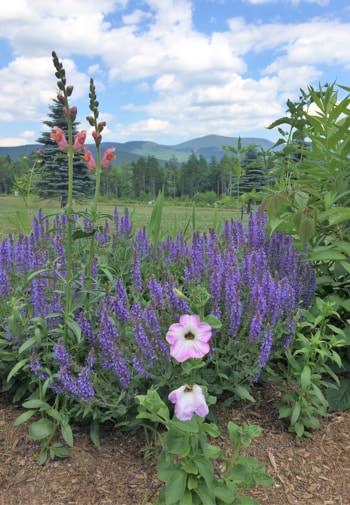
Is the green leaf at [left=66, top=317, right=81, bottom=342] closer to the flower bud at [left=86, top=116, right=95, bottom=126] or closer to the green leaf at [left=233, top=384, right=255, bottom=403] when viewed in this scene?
the green leaf at [left=233, top=384, right=255, bottom=403]

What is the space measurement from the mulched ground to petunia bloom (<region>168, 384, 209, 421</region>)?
0.71m

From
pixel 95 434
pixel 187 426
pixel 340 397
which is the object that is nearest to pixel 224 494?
pixel 187 426

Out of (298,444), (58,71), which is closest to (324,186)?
(298,444)

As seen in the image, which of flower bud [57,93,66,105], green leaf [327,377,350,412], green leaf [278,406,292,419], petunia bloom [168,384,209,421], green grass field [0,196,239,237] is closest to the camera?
petunia bloom [168,384,209,421]

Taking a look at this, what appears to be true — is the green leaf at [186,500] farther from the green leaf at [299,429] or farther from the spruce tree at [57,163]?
the spruce tree at [57,163]

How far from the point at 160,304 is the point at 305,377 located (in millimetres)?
787

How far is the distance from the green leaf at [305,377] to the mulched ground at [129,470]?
14.9 inches

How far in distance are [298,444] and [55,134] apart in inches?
77.9

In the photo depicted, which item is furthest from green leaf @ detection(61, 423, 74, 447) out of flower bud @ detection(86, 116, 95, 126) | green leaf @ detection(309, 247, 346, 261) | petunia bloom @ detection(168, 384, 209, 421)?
green leaf @ detection(309, 247, 346, 261)

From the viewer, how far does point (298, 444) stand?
2508mm

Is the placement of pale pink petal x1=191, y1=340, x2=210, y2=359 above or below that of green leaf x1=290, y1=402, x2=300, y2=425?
above

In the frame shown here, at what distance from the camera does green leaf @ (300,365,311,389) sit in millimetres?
2338

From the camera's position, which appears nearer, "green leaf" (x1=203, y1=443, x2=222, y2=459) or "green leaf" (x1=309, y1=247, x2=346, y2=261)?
"green leaf" (x1=203, y1=443, x2=222, y2=459)

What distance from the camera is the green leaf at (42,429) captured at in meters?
2.27
